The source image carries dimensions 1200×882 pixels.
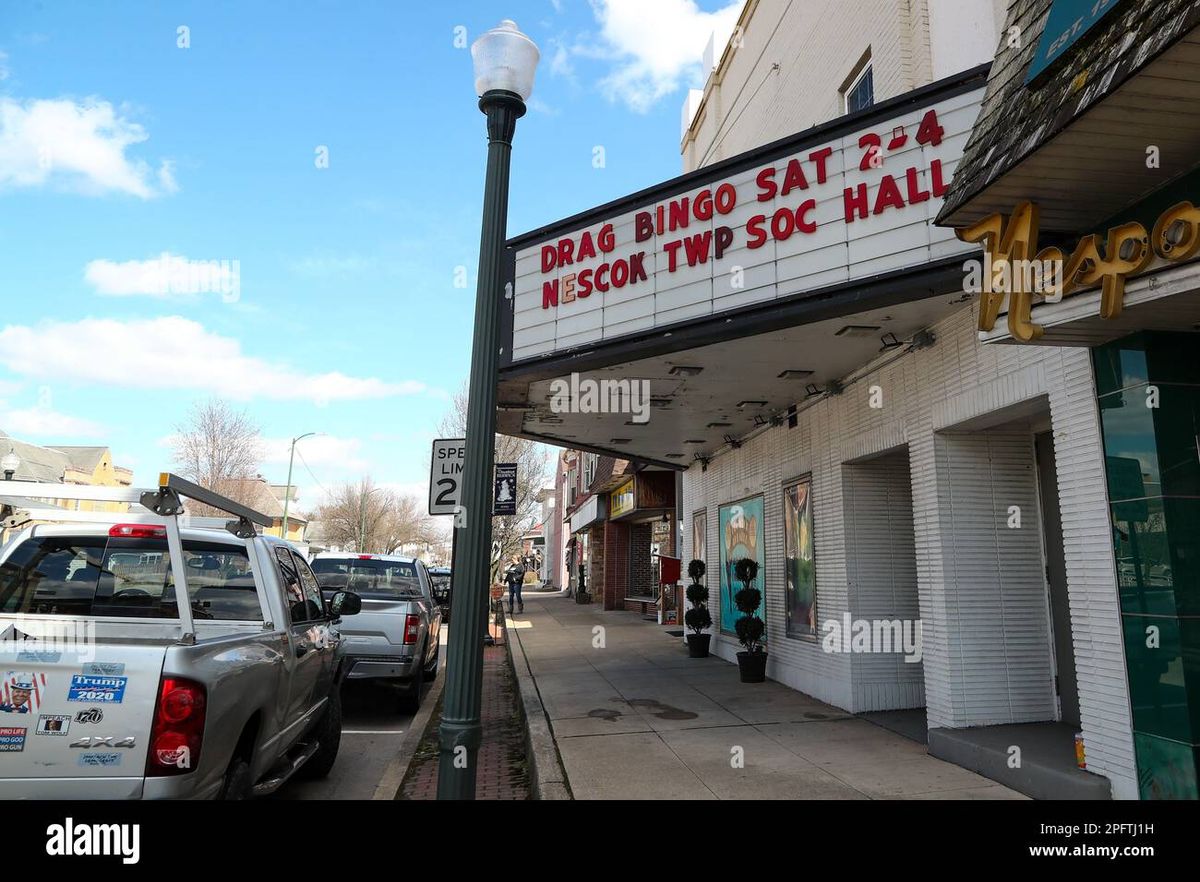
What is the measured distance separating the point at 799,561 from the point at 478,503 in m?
6.64

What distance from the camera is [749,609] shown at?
34.8ft

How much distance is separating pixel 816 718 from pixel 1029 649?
2318mm

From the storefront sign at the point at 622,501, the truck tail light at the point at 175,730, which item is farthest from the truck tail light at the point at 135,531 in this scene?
the storefront sign at the point at 622,501

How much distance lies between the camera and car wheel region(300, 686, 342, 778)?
254 inches

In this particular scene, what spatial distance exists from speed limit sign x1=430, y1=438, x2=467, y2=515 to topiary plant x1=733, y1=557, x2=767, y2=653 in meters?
5.58

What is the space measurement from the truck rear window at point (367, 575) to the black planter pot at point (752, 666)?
4.47 m

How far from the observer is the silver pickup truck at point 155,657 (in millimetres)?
3371

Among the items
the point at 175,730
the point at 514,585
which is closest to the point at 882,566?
the point at 175,730

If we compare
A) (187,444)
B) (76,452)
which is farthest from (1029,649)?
(76,452)

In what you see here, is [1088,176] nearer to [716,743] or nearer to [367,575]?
[716,743]

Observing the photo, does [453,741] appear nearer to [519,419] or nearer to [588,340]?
[588,340]

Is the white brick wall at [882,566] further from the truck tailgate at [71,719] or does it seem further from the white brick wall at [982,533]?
the truck tailgate at [71,719]

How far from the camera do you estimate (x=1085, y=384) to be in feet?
17.1

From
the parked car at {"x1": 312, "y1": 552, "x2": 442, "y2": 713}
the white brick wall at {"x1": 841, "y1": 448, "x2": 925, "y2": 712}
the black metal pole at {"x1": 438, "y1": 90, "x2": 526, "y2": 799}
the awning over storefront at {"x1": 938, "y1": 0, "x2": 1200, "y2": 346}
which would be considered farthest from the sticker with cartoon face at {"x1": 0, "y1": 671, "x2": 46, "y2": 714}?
the white brick wall at {"x1": 841, "y1": 448, "x2": 925, "y2": 712}
